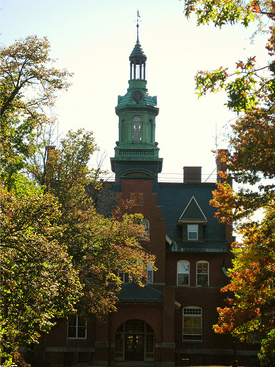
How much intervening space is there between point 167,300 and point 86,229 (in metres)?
10.5

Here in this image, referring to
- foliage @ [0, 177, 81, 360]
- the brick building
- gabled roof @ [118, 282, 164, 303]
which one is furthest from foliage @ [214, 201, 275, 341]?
the brick building

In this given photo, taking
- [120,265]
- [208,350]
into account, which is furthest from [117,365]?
[120,265]

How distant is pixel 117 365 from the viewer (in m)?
33.8

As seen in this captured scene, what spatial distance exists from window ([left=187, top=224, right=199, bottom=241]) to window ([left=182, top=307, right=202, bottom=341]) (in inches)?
213

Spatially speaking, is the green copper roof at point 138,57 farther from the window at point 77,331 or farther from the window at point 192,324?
the window at point 77,331

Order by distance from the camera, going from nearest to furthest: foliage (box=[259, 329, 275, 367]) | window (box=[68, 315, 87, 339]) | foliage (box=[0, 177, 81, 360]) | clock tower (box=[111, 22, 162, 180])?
foliage (box=[0, 177, 81, 360]) → foliage (box=[259, 329, 275, 367]) → window (box=[68, 315, 87, 339]) → clock tower (box=[111, 22, 162, 180])

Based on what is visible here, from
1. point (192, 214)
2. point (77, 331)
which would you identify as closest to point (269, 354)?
point (77, 331)

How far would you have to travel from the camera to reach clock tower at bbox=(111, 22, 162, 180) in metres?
43.4

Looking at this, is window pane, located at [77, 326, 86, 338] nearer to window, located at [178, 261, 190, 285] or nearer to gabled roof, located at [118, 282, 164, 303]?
gabled roof, located at [118, 282, 164, 303]

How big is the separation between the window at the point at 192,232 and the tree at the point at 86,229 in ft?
37.8

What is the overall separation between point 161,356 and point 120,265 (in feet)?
30.2

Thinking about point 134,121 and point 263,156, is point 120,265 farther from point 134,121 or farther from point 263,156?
point 134,121

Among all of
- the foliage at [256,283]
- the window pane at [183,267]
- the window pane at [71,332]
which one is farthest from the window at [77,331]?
the foliage at [256,283]

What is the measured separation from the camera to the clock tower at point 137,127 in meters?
43.4
